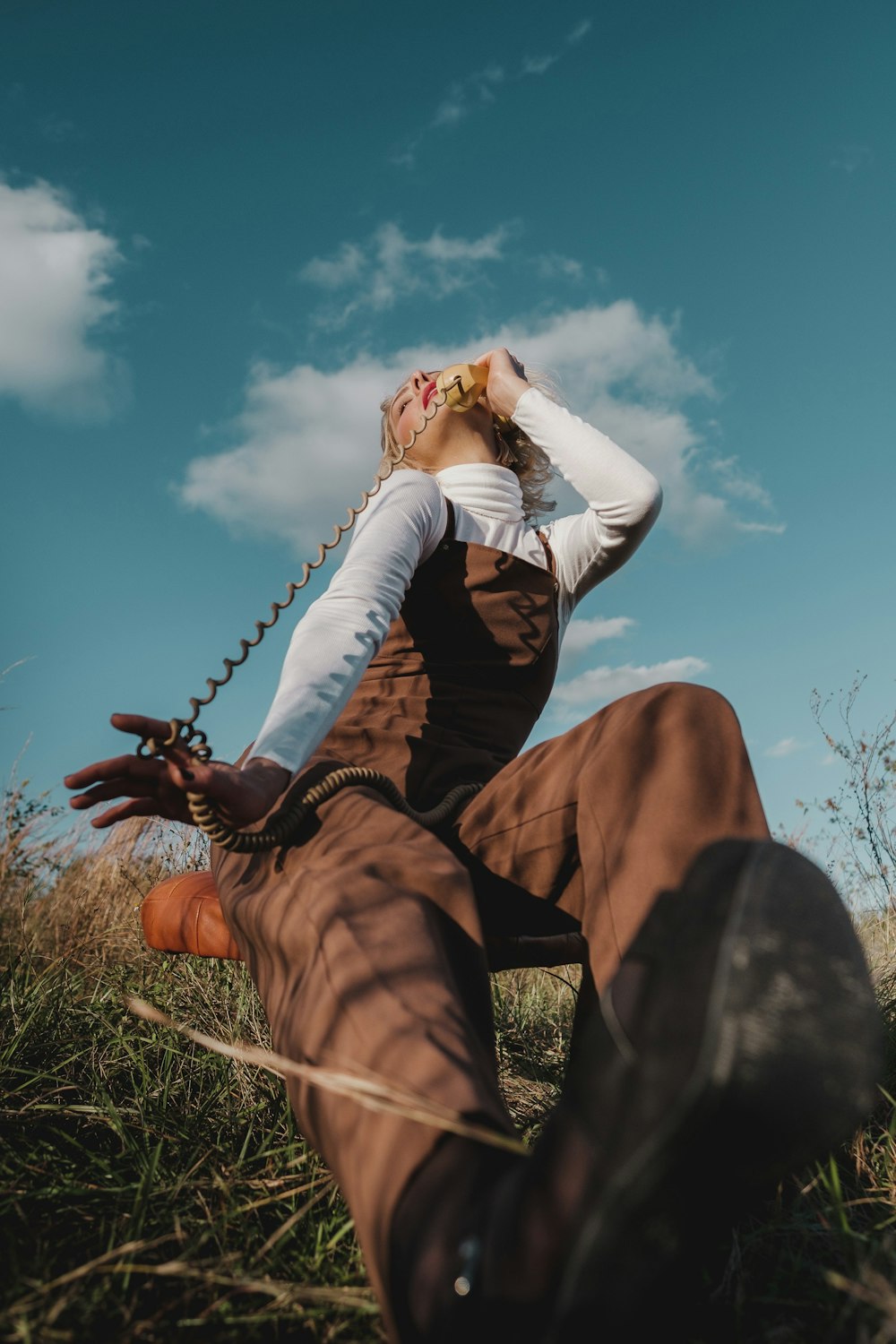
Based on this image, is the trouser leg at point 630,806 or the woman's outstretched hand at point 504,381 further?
the woman's outstretched hand at point 504,381

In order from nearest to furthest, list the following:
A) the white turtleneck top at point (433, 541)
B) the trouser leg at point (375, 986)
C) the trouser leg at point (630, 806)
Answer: the trouser leg at point (375, 986) → the trouser leg at point (630, 806) → the white turtleneck top at point (433, 541)

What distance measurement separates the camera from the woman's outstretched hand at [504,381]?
2.39m

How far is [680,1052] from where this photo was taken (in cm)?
69

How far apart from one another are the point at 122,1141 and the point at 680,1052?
1.47m

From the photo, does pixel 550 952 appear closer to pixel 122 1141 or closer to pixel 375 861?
pixel 375 861

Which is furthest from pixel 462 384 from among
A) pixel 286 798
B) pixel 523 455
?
pixel 286 798

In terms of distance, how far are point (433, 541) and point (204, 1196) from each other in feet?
4.57

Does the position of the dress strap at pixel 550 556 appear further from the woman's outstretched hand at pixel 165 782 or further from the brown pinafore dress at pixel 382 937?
the woman's outstretched hand at pixel 165 782

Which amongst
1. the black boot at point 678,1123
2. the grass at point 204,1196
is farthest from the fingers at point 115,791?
the black boot at point 678,1123

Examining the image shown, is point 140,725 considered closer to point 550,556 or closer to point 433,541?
point 433,541

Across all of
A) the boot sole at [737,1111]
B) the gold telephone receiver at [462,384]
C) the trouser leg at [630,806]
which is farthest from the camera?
the gold telephone receiver at [462,384]

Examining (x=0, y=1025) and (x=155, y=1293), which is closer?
(x=155, y=1293)

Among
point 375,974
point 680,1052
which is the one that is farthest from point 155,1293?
point 680,1052

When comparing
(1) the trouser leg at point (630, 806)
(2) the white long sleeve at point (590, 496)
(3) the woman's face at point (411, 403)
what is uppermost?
(3) the woman's face at point (411, 403)
